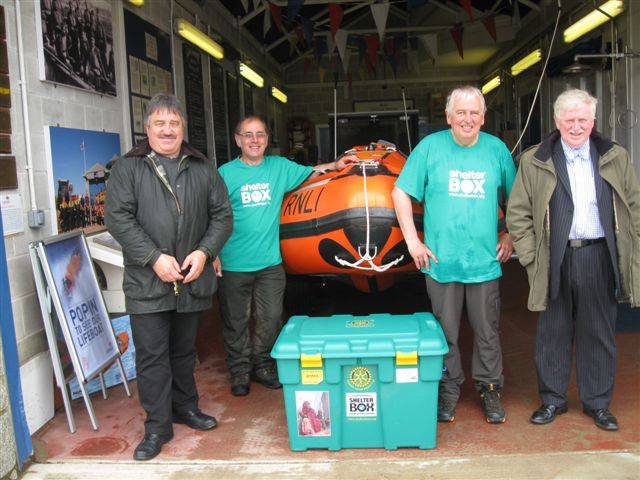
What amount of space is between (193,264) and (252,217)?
68 centimetres

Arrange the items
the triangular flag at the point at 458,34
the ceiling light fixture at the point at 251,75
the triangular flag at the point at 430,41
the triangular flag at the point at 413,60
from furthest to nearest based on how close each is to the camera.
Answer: the triangular flag at the point at 413,60
the triangular flag at the point at 430,41
the triangular flag at the point at 458,34
the ceiling light fixture at the point at 251,75

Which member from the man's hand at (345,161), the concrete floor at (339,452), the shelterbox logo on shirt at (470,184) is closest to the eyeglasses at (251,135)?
the man's hand at (345,161)

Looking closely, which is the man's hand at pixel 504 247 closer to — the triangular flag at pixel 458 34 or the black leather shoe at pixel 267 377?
the black leather shoe at pixel 267 377

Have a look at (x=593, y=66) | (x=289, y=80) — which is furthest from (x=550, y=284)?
(x=289, y=80)

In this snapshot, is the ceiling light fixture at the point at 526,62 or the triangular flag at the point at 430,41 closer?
the ceiling light fixture at the point at 526,62

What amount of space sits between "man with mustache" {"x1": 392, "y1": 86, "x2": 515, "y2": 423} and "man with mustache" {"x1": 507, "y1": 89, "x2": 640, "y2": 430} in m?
0.13

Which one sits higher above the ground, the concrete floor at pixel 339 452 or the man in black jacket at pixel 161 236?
the man in black jacket at pixel 161 236

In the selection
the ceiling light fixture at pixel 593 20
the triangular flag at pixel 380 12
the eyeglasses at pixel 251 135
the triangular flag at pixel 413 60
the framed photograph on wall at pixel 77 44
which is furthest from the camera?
the triangular flag at pixel 413 60

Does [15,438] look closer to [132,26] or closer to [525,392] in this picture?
[525,392]

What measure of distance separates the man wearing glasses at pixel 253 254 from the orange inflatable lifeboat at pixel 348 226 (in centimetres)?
16

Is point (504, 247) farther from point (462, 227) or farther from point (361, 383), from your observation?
point (361, 383)

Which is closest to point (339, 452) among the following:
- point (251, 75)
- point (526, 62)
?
point (251, 75)

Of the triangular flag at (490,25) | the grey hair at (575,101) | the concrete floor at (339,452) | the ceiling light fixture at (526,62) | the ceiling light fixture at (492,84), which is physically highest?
the triangular flag at (490,25)

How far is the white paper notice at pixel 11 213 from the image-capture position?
2617mm
